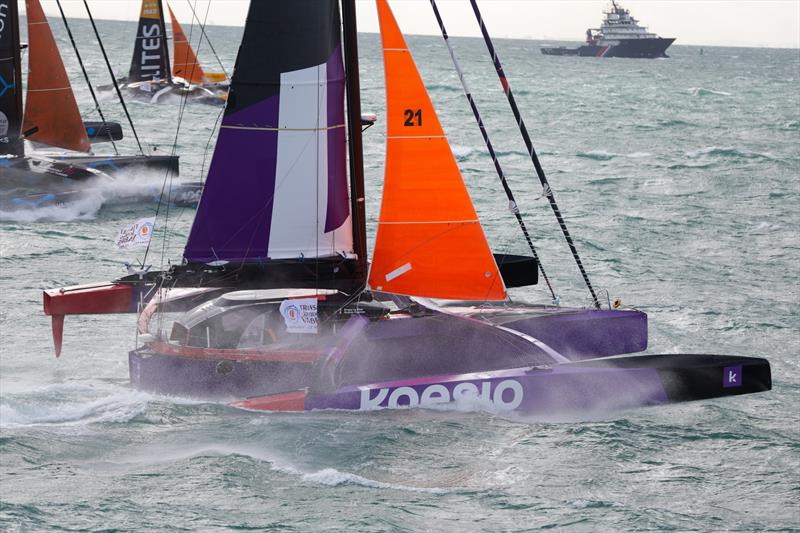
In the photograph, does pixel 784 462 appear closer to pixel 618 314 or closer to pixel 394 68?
pixel 618 314

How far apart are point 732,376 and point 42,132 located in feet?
59.7

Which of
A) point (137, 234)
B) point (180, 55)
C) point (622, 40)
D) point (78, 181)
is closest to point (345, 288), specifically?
point (137, 234)

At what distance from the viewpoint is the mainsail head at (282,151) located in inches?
546

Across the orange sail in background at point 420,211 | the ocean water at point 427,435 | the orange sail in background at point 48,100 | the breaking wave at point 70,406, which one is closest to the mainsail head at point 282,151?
the orange sail in background at point 420,211

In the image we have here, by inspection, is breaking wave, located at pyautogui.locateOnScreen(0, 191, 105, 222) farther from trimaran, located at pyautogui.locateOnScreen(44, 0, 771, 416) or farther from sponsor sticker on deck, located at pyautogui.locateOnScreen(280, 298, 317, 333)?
sponsor sticker on deck, located at pyautogui.locateOnScreen(280, 298, 317, 333)

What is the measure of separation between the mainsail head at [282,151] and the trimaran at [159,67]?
32.5 metres

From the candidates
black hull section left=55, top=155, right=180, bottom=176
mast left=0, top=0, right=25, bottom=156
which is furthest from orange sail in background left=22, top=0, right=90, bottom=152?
mast left=0, top=0, right=25, bottom=156

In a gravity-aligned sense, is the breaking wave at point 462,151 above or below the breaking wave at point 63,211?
above

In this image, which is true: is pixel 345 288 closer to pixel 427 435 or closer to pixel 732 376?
pixel 427 435

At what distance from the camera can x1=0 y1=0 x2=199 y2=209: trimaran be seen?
80.3 ft

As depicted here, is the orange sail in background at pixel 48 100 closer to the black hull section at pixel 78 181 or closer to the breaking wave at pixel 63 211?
the black hull section at pixel 78 181

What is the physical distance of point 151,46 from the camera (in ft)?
160

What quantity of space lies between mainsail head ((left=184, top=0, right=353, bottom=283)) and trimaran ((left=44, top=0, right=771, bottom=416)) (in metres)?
0.02

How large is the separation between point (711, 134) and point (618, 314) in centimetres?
3657
